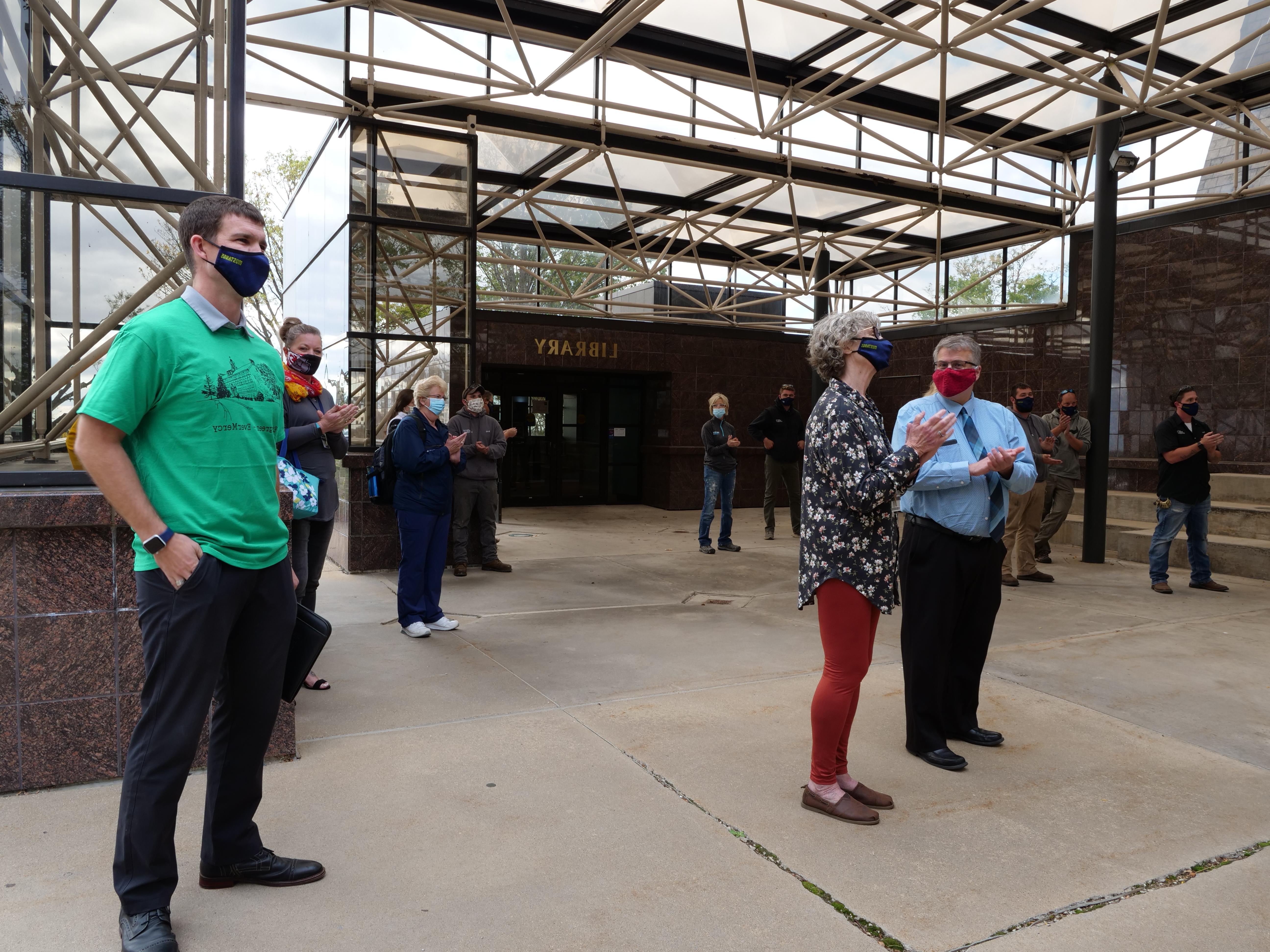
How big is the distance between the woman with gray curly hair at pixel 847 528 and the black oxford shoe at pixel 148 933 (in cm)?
206

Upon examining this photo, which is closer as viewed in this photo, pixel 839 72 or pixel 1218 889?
pixel 1218 889

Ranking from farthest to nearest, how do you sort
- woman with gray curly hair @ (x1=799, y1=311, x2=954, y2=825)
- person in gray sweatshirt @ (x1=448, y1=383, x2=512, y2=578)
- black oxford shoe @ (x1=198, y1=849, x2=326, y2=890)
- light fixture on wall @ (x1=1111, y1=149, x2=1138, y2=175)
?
light fixture on wall @ (x1=1111, y1=149, x2=1138, y2=175) → person in gray sweatshirt @ (x1=448, y1=383, x2=512, y2=578) → woman with gray curly hair @ (x1=799, y1=311, x2=954, y2=825) → black oxford shoe @ (x1=198, y1=849, x2=326, y2=890)

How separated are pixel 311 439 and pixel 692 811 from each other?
273cm

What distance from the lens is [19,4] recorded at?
457cm

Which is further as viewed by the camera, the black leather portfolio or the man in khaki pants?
the man in khaki pants

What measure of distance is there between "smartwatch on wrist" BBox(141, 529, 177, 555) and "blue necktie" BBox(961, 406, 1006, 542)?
304 cm

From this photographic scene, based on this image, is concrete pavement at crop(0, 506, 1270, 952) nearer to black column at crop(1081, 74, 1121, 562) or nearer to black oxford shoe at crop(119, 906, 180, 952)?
black oxford shoe at crop(119, 906, 180, 952)

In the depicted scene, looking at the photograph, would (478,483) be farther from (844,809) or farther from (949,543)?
(844,809)

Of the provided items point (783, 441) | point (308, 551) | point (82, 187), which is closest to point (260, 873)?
point (308, 551)

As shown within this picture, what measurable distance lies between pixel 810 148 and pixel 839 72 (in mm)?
918

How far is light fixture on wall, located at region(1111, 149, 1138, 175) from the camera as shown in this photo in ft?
32.0

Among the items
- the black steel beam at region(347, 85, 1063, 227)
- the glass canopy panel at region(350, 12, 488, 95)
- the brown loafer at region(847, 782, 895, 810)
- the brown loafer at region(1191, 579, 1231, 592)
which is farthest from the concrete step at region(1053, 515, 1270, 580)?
the glass canopy panel at region(350, 12, 488, 95)

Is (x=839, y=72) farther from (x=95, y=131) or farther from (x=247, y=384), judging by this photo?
(x=247, y=384)

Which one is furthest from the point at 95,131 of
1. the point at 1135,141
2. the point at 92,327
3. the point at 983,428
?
the point at 1135,141
